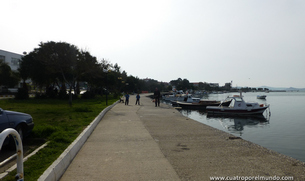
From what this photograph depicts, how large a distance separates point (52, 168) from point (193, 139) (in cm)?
539

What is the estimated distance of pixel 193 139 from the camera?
838cm

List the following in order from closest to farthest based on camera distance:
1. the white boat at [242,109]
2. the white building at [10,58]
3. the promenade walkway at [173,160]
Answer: the promenade walkway at [173,160], the white boat at [242,109], the white building at [10,58]

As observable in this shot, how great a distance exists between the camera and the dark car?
251 inches

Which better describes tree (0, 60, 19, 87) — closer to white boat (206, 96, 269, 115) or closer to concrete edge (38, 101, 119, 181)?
white boat (206, 96, 269, 115)

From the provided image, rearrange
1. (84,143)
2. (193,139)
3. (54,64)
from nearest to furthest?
(84,143), (193,139), (54,64)

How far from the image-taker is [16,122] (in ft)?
22.3

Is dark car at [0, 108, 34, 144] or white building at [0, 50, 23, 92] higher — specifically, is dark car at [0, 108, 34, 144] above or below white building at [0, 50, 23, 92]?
below

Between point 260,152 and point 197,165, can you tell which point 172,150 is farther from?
point 260,152

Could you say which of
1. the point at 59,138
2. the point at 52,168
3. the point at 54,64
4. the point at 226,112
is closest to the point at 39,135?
the point at 59,138

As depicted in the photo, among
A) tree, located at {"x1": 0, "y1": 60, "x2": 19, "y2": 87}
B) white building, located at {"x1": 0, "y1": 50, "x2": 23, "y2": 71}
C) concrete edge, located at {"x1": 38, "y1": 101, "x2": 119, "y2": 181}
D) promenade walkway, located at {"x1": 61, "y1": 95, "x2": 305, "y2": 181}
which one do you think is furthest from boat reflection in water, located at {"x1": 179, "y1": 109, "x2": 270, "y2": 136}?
white building, located at {"x1": 0, "y1": 50, "x2": 23, "y2": 71}

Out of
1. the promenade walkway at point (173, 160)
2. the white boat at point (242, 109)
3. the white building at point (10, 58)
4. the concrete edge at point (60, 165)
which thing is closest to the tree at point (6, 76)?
the white building at point (10, 58)

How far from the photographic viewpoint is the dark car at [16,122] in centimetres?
639

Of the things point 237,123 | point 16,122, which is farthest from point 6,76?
point 16,122

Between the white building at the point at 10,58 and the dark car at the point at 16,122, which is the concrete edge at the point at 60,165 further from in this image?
the white building at the point at 10,58
